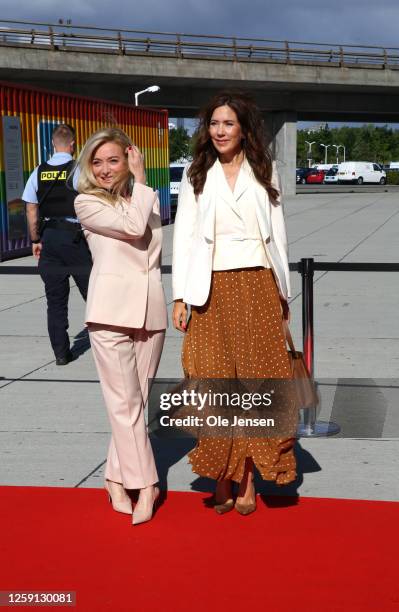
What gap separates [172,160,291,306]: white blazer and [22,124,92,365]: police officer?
137 inches

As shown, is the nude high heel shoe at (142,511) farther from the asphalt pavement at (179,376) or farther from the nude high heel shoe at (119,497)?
the asphalt pavement at (179,376)

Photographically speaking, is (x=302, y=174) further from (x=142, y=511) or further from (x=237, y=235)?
(x=142, y=511)

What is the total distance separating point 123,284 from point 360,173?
74.5 meters

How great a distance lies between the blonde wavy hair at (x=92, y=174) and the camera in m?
4.41

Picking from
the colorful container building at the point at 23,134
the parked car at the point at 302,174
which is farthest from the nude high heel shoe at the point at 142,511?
the parked car at the point at 302,174

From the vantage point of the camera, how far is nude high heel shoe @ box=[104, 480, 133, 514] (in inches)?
183

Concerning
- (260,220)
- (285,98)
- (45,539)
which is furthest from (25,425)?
(285,98)

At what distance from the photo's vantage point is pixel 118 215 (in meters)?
4.36

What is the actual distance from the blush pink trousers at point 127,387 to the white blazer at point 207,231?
303 mm

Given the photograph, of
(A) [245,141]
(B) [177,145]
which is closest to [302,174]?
(B) [177,145]

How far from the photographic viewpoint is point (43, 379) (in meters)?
7.64

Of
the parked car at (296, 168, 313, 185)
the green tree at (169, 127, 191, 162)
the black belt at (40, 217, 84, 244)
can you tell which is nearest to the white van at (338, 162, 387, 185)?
the parked car at (296, 168, 313, 185)

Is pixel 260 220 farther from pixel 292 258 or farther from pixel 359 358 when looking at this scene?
pixel 292 258

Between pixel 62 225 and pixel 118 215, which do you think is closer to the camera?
pixel 118 215
